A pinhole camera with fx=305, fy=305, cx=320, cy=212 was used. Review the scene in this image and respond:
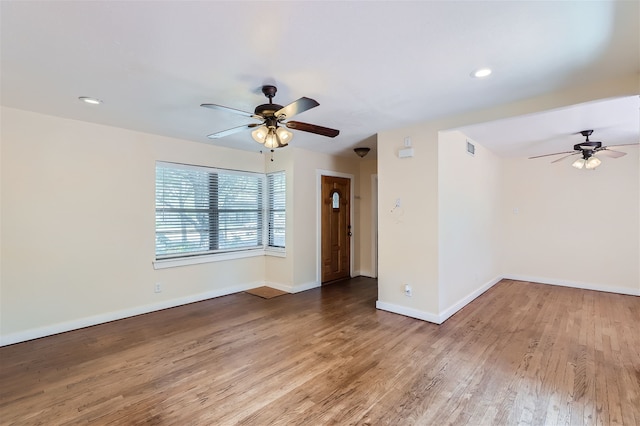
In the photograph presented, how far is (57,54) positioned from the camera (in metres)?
2.07

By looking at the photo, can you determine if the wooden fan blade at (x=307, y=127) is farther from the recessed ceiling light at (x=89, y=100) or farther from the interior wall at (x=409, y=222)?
the recessed ceiling light at (x=89, y=100)

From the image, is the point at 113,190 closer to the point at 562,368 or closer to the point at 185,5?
the point at 185,5

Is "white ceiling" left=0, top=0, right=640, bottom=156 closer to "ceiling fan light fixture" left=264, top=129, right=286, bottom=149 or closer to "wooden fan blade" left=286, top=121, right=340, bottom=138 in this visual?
"wooden fan blade" left=286, top=121, right=340, bottom=138

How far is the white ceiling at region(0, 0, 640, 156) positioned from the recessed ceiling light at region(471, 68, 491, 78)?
0.22 feet

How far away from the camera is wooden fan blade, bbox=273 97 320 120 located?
2.21 m

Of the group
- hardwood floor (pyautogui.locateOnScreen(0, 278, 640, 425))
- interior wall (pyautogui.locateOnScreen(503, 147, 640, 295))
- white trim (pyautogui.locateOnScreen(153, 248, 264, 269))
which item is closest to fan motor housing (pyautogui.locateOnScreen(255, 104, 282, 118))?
hardwood floor (pyautogui.locateOnScreen(0, 278, 640, 425))

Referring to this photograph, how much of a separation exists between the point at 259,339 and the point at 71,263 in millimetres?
2430

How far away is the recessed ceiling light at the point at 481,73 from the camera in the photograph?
7.64ft

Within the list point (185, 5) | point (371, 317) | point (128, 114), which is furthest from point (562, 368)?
point (128, 114)

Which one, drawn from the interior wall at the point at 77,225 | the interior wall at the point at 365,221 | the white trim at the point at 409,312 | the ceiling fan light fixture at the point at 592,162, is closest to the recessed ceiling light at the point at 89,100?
the interior wall at the point at 77,225

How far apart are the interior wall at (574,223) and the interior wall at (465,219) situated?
538 millimetres

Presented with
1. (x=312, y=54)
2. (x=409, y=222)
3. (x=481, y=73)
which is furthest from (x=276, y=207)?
(x=481, y=73)

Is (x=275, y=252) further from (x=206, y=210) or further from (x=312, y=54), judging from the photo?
(x=312, y=54)

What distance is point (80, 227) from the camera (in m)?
3.67
